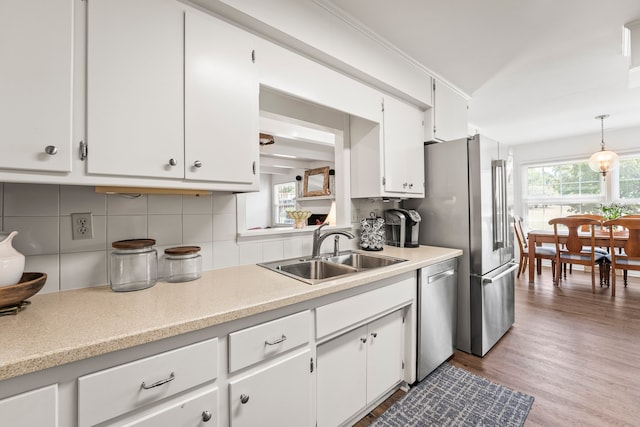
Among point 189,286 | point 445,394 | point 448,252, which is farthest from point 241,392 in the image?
point 448,252

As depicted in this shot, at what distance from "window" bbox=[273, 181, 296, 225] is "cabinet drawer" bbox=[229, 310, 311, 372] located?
4.88 metres

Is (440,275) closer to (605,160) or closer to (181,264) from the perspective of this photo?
(181,264)

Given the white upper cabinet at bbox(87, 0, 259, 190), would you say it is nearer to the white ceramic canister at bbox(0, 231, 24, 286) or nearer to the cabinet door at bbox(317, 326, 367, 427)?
the white ceramic canister at bbox(0, 231, 24, 286)

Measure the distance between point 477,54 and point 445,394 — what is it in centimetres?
250

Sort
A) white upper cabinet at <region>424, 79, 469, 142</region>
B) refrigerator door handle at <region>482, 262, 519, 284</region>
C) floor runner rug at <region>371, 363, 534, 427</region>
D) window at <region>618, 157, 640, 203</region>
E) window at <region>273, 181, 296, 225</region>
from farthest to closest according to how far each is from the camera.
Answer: window at <region>273, 181, 296, 225</region>, window at <region>618, 157, 640, 203</region>, white upper cabinet at <region>424, 79, 469, 142</region>, refrigerator door handle at <region>482, 262, 519, 284</region>, floor runner rug at <region>371, 363, 534, 427</region>

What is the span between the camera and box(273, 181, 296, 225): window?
6.14 metres

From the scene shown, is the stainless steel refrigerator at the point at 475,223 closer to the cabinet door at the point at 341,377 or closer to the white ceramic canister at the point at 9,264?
the cabinet door at the point at 341,377

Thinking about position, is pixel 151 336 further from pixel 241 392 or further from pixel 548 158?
pixel 548 158

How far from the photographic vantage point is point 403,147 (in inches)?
92.2

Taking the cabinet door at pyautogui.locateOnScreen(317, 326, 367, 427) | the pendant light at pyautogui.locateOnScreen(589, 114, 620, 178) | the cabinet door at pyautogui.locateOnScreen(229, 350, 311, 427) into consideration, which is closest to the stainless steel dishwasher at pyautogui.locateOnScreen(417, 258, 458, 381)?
the cabinet door at pyautogui.locateOnScreen(317, 326, 367, 427)

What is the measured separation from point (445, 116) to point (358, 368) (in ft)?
7.75

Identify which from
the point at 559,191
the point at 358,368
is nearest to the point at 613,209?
the point at 559,191

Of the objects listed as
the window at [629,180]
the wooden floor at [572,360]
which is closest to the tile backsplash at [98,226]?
the wooden floor at [572,360]

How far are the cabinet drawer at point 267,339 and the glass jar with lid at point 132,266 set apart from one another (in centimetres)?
55
